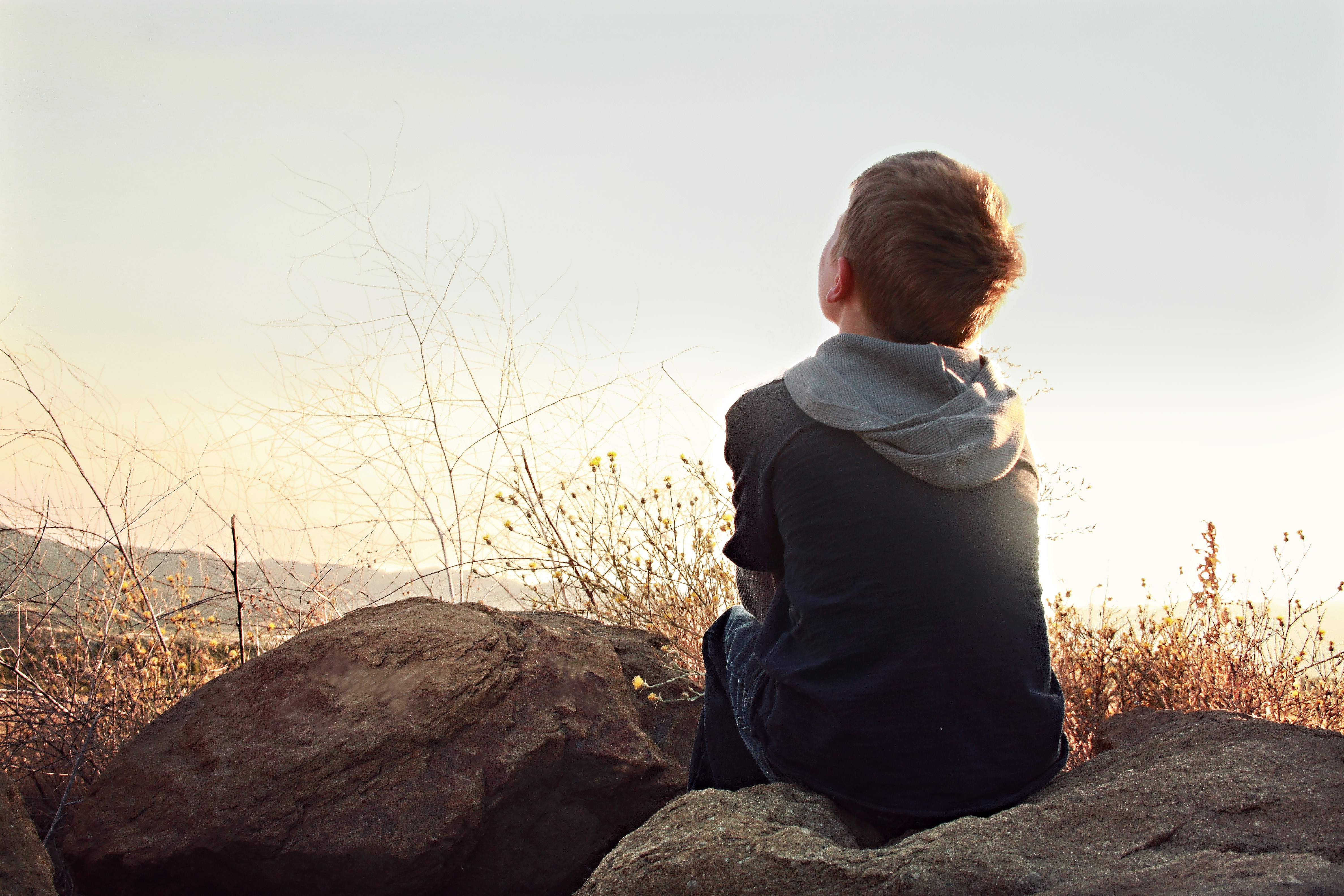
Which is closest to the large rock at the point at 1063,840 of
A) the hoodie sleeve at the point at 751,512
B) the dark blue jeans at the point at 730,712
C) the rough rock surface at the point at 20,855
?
the dark blue jeans at the point at 730,712

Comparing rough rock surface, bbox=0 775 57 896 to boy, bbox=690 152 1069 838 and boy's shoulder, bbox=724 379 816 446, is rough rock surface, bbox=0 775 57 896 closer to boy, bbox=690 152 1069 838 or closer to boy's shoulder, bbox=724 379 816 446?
boy, bbox=690 152 1069 838

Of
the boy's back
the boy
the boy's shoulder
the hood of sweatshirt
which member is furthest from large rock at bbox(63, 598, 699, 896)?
the hood of sweatshirt

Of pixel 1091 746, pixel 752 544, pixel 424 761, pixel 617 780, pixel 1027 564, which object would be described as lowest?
pixel 1091 746

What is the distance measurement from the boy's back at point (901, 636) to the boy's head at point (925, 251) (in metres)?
0.32

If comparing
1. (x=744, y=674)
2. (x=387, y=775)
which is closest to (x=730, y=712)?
A: (x=744, y=674)

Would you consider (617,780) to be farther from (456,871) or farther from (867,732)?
(867,732)

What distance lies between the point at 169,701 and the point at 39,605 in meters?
0.65

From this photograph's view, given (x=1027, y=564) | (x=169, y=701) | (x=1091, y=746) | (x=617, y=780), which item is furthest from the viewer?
(x=169, y=701)

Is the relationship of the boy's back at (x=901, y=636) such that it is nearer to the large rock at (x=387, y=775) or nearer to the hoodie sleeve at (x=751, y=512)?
the hoodie sleeve at (x=751, y=512)

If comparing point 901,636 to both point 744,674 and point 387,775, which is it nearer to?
point 744,674

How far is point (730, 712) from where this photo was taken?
1861mm

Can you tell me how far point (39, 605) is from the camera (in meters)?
3.27

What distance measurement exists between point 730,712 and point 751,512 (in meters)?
0.50

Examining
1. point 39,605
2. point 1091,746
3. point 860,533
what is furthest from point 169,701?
point 1091,746
